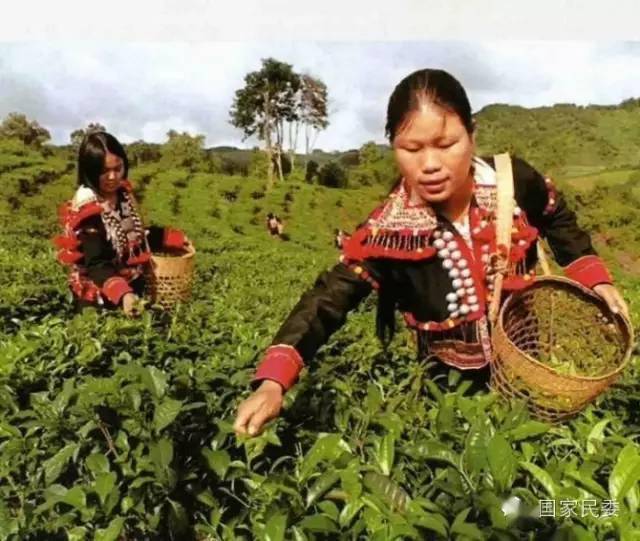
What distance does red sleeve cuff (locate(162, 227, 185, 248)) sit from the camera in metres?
3.46

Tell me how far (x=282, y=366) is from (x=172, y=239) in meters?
2.22

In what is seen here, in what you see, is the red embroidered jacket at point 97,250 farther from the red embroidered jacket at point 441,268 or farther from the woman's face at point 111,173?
the red embroidered jacket at point 441,268

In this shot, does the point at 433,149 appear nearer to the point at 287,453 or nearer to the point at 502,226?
the point at 502,226

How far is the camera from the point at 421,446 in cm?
112

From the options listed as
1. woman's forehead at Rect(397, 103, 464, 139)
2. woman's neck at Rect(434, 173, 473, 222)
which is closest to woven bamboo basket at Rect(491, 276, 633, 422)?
Result: woman's neck at Rect(434, 173, 473, 222)

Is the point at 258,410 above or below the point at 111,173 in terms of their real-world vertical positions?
below

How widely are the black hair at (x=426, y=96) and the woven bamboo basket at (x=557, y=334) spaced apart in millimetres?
379

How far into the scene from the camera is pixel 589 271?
1.69 m

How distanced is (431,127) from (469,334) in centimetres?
49

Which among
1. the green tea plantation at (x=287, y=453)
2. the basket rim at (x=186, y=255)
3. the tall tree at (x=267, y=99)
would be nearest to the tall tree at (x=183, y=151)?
the tall tree at (x=267, y=99)

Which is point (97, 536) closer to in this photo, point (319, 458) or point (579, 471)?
point (319, 458)

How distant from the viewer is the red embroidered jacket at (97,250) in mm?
2971

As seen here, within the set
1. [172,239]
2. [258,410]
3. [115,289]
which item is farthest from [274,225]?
[258,410]

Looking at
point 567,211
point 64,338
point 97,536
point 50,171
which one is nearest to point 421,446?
point 97,536
